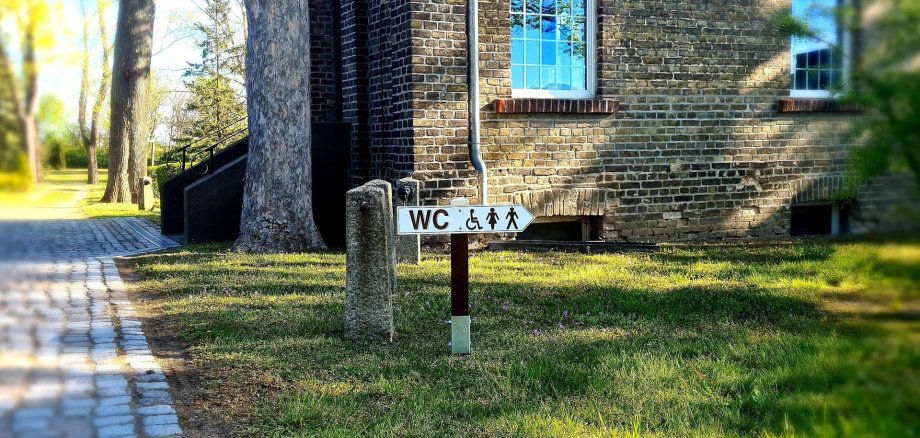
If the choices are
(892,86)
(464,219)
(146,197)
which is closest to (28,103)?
(892,86)

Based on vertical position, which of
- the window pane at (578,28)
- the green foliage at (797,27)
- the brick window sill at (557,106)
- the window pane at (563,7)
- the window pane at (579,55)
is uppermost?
the window pane at (563,7)

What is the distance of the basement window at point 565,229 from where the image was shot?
11578mm

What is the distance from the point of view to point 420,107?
10.5 metres

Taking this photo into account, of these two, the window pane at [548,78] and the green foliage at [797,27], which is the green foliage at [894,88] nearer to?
the green foliage at [797,27]

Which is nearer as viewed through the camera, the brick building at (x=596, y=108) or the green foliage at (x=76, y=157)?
the green foliage at (x=76, y=157)

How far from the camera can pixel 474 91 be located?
10492mm

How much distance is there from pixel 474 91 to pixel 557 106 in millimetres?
1167

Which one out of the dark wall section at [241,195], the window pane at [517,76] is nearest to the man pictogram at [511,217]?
the window pane at [517,76]

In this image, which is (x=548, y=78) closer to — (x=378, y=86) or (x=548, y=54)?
(x=548, y=54)

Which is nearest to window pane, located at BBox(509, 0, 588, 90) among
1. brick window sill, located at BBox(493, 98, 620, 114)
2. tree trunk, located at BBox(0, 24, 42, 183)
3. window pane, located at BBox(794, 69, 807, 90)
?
brick window sill, located at BBox(493, 98, 620, 114)

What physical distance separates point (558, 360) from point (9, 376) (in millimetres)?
4802

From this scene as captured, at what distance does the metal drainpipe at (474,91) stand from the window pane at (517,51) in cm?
74

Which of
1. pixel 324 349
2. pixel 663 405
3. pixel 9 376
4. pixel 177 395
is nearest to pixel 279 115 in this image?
pixel 324 349

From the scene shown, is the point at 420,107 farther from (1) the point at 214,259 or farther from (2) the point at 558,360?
(2) the point at 558,360
